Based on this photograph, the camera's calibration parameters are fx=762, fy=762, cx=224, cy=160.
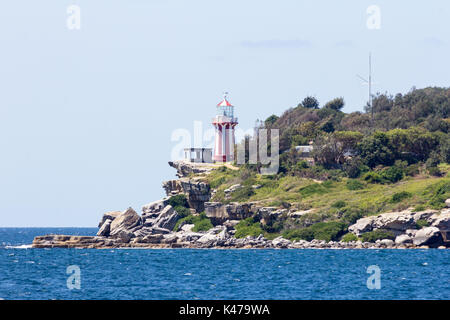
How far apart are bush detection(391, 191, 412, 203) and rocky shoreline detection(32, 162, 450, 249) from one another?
3559mm

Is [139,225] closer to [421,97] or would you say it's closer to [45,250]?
[45,250]

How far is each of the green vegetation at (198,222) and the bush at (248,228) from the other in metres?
3.48

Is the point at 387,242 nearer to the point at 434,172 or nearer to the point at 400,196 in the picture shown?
the point at 400,196

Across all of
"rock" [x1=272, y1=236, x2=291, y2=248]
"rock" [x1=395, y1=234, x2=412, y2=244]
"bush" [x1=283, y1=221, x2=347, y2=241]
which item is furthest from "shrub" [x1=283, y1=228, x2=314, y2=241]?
"rock" [x1=395, y1=234, x2=412, y2=244]

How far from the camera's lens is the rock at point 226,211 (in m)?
75.7

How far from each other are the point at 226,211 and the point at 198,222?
346 centimetres

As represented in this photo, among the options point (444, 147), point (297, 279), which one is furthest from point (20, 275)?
point (444, 147)

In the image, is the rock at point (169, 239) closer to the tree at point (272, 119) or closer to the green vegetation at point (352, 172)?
the green vegetation at point (352, 172)

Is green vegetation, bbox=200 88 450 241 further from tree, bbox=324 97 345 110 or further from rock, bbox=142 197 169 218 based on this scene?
tree, bbox=324 97 345 110

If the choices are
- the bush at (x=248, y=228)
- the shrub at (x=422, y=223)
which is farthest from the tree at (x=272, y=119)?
the shrub at (x=422, y=223)

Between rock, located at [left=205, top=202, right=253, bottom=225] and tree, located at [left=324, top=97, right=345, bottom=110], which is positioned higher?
tree, located at [left=324, top=97, right=345, bottom=110]

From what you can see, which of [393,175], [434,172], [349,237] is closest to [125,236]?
[349,237]

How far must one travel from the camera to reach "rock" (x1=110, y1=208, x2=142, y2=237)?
255ft
